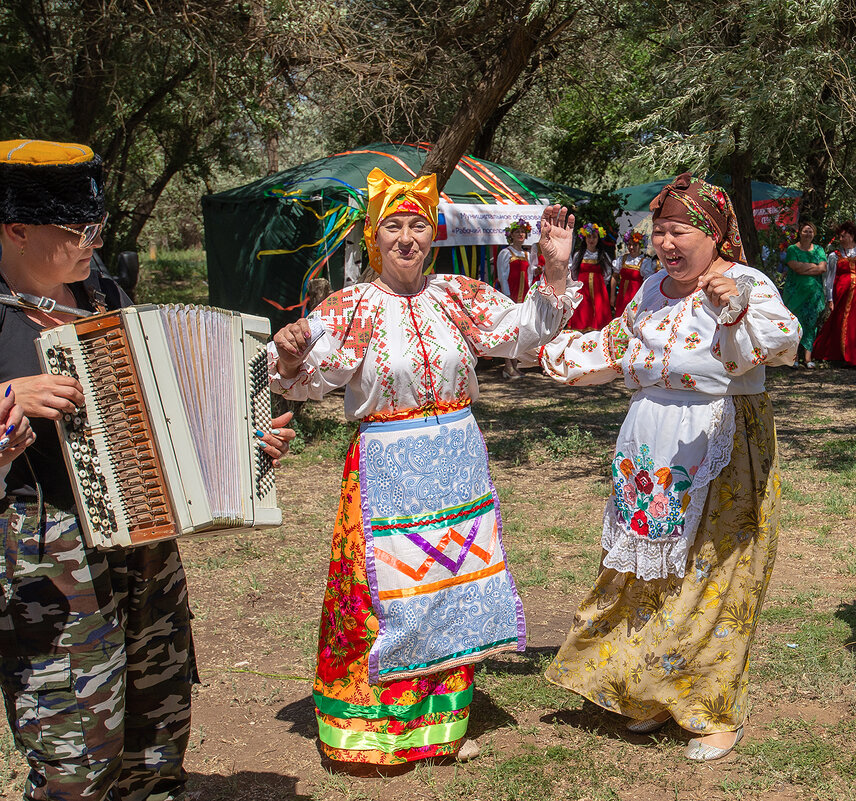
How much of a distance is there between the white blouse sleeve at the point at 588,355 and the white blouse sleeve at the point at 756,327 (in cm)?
51

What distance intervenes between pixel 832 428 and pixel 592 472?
292 cm

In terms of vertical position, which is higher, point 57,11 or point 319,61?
point 57,11

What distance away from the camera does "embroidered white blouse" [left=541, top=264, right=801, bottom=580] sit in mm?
3289

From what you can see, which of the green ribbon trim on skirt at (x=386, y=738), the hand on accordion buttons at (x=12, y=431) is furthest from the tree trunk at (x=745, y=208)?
the hand on accordion buttons at (x=12, y=431)

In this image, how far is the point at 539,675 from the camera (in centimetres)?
422

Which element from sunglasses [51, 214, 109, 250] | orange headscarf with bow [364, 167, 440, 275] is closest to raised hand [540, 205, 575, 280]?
orange headscarf with bow [364, 167, 440, 275]

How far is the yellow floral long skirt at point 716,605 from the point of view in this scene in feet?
11.2

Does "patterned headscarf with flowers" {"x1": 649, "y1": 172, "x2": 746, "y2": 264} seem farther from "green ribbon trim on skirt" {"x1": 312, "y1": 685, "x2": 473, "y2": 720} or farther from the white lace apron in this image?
"green ribbon trim on skirt" {"x1": 312, "y1": 685, "x2": 473, "y2": 720}

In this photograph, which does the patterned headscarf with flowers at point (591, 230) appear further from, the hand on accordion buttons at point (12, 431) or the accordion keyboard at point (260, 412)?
the hand on accordion buttons at point (12, 431)

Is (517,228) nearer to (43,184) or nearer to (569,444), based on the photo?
(569,444)

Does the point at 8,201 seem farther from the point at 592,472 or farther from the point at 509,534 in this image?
the point at 592,472

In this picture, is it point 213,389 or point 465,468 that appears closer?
point 213,389

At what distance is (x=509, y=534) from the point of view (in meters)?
6.19

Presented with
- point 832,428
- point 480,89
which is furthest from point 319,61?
point 832,428
